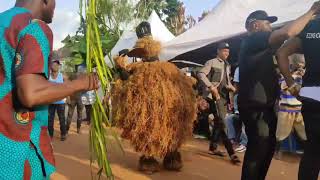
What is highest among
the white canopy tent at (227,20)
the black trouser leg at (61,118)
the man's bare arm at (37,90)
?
the white canopy tent at (227,20)

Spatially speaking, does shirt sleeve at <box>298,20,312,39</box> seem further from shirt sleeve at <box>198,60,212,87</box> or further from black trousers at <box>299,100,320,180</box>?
shirt sleeve at <box>198,60,212,87</box>

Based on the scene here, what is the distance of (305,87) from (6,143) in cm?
234

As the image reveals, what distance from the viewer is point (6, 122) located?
68.2 inches

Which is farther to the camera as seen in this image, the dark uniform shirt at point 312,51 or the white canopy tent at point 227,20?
the white canopy tent at point 227,20

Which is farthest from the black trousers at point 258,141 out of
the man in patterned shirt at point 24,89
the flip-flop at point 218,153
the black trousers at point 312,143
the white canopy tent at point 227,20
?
the white canopy tent at point 227,20

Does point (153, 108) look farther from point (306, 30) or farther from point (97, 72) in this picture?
point (97, 72)

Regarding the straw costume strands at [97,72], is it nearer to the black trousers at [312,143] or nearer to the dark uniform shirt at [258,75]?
the black trousers at [312,143]

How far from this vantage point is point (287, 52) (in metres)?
3.56

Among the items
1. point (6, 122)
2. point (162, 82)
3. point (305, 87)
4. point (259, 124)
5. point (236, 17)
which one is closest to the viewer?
point (6, 122)

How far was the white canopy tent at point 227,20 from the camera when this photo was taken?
8.01 meters

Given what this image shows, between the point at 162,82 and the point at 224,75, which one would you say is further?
the point at 224,75

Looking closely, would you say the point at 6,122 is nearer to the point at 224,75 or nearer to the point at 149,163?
the point at 149,163

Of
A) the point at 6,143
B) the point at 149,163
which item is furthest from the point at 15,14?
the point at 149,163

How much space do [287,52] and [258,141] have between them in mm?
830
